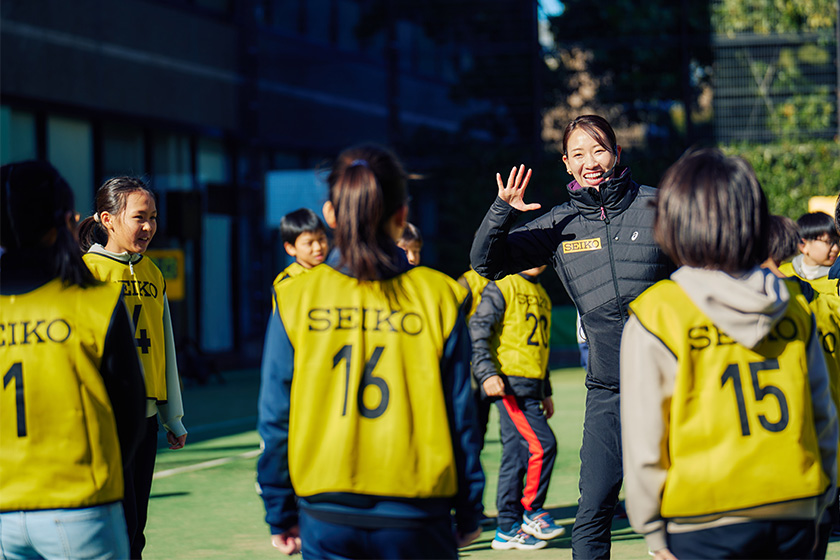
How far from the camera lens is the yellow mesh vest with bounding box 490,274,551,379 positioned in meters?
6.85

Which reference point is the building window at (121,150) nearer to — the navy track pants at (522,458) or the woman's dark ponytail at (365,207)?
the navy track pants at (522,458)

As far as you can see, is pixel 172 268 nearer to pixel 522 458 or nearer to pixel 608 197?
pixel 522 458

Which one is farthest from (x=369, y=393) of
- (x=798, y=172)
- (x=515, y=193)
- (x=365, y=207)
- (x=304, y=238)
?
(x=798, y=172)

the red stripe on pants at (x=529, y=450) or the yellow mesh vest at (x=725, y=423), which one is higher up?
the yellow mesh vest at (x=725, y=423)

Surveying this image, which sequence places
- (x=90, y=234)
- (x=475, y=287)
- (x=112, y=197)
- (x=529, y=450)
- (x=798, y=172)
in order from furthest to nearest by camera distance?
(x=798, y=172)
(x=475, y=287)
(x=529, y=450)
(x=90, y=234)
(x=112, y=197)

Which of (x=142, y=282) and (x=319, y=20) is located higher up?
(x=319, y=20)

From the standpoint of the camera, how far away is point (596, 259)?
4.68 metres

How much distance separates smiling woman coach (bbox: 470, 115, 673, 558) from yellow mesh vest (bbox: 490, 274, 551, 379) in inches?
80.0

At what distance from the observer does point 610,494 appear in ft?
15.1

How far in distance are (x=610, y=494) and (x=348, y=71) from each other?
21.7 metres

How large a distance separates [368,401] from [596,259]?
1.93 m

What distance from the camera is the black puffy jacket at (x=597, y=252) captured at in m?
4.59

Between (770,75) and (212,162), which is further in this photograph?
(212,162)

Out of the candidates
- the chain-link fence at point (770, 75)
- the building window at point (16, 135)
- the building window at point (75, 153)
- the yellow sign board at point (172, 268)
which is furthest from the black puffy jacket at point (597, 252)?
the chain-link fence at point (770, 75)
